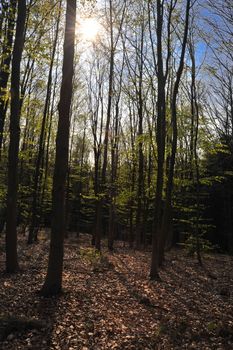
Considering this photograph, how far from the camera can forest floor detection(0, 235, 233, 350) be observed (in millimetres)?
4891

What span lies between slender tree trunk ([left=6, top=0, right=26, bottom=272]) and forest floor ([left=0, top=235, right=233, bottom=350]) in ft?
2.33

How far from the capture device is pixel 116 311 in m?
6.30

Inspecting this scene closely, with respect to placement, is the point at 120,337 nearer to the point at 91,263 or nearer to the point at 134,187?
the point at 91,263

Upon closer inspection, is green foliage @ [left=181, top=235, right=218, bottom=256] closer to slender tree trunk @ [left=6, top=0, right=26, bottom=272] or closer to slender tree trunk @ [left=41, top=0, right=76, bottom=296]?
slender tree trunk @ [left=6, top=0, right=26, bottom=272]

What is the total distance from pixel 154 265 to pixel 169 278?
92cm

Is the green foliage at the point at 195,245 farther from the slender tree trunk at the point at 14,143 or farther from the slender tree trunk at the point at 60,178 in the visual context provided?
the slender tree trunk at the point at 60,178

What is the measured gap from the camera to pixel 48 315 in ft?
18.7

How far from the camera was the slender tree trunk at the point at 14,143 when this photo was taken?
8672mm

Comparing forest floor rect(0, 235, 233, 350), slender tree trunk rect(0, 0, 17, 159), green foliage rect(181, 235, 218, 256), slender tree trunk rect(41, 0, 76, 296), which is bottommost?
forest floor rect(0, 235, 233, 350)

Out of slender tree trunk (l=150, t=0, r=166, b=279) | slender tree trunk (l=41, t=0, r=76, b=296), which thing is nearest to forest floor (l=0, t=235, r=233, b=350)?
slender tree trunk (l=41, t=0, r=76, b=296)

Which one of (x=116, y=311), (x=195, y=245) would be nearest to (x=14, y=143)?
(x=116, y=311)

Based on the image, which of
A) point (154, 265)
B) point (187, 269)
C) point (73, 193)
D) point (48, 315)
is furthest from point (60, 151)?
point (73, 193)

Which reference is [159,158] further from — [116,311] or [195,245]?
[195,245]

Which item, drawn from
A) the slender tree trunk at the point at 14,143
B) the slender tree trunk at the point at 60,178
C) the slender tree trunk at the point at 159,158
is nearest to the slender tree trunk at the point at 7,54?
the slender tree trunk at the point at 14,143
